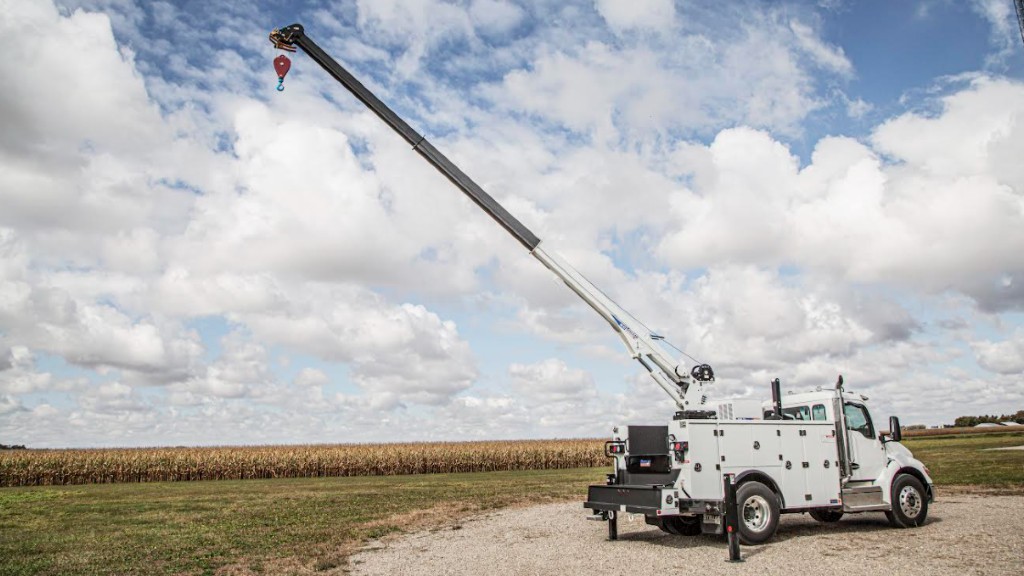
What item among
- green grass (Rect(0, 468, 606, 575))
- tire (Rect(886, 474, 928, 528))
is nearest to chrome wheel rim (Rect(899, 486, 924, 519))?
tire (Rect(886, 474, 928, 528))

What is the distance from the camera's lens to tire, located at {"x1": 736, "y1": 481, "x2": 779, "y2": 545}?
476 inches

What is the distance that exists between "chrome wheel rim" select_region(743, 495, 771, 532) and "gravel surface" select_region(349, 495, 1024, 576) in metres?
0.37

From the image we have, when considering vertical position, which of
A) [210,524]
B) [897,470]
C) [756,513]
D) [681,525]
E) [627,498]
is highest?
[897,470]

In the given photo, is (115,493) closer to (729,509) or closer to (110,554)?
(110,554)

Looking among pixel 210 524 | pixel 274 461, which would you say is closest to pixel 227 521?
pixel 210 524

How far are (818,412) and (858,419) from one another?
88 centimetres

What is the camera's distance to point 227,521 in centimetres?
1816

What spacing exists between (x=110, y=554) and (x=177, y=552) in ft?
4.05

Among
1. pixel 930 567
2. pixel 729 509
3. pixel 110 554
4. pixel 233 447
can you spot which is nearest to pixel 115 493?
pixel 233 447

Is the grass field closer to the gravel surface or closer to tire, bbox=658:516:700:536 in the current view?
the gravel surface

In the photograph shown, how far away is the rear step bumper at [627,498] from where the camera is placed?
11.9 meters

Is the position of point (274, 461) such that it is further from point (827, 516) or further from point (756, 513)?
point (756, 513)

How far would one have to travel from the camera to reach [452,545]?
44.0 ft

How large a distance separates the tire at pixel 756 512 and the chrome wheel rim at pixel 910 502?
3495mm
